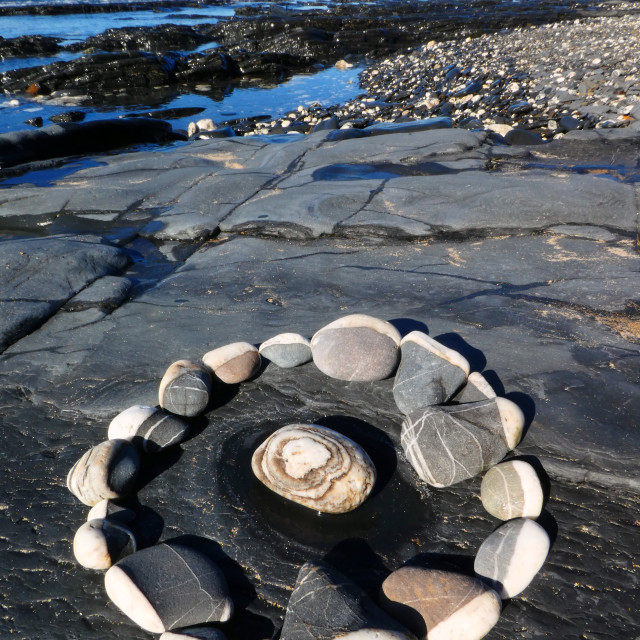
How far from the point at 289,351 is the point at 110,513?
109 centimetres

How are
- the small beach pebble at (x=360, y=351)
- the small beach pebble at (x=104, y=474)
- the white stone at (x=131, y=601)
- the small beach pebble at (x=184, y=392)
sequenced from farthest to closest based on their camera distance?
the small beach pebble at (x=360, y=351)
the small beach pebble at (x=184, y=392)
the small beach pebble at (x=104, y=474)
the white stone at (x=131, y=601)

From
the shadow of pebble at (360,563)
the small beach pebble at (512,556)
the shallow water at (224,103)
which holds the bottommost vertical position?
the shadow of pebble at (360,563)

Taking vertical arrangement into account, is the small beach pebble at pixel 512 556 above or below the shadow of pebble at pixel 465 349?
below

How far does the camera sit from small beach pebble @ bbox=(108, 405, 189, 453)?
224cm

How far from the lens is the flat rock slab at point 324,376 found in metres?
1.81

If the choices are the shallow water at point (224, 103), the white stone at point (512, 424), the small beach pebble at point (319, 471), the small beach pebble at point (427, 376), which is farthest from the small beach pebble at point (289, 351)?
the shallow water at point (224, 103)

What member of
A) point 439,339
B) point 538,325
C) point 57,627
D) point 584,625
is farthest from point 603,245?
point 57,627

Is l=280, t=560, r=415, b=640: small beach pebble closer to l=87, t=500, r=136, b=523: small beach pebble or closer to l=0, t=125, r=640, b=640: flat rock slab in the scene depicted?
l=0, t=125, r=640, b=640: flat rock slab

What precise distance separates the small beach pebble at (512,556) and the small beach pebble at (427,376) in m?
0.62

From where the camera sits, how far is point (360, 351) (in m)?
2.53

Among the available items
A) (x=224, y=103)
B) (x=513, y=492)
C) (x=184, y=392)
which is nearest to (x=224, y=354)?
(x=184, y=392)

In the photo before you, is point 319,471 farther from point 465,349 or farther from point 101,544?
point 465,349

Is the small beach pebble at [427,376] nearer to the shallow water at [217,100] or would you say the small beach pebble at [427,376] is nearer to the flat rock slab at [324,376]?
the flat rock slab at [324,376]

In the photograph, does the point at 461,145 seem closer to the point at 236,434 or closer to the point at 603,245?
the point at 603,245
